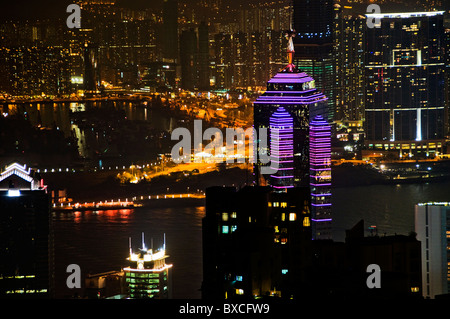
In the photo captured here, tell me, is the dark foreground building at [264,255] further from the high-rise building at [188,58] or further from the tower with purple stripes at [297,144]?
the high-rise building at [188,58]

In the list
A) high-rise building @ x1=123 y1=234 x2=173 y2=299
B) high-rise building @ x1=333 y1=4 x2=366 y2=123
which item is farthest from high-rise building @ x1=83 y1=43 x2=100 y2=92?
high-rise building @ x1=123 y1=234 x2=173 y2=299

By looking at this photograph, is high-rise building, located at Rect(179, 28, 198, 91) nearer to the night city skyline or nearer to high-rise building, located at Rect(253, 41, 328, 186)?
the night city skyline

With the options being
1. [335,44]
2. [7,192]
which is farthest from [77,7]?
[7,192]

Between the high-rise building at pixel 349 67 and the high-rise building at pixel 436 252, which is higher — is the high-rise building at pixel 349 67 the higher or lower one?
the higher one
